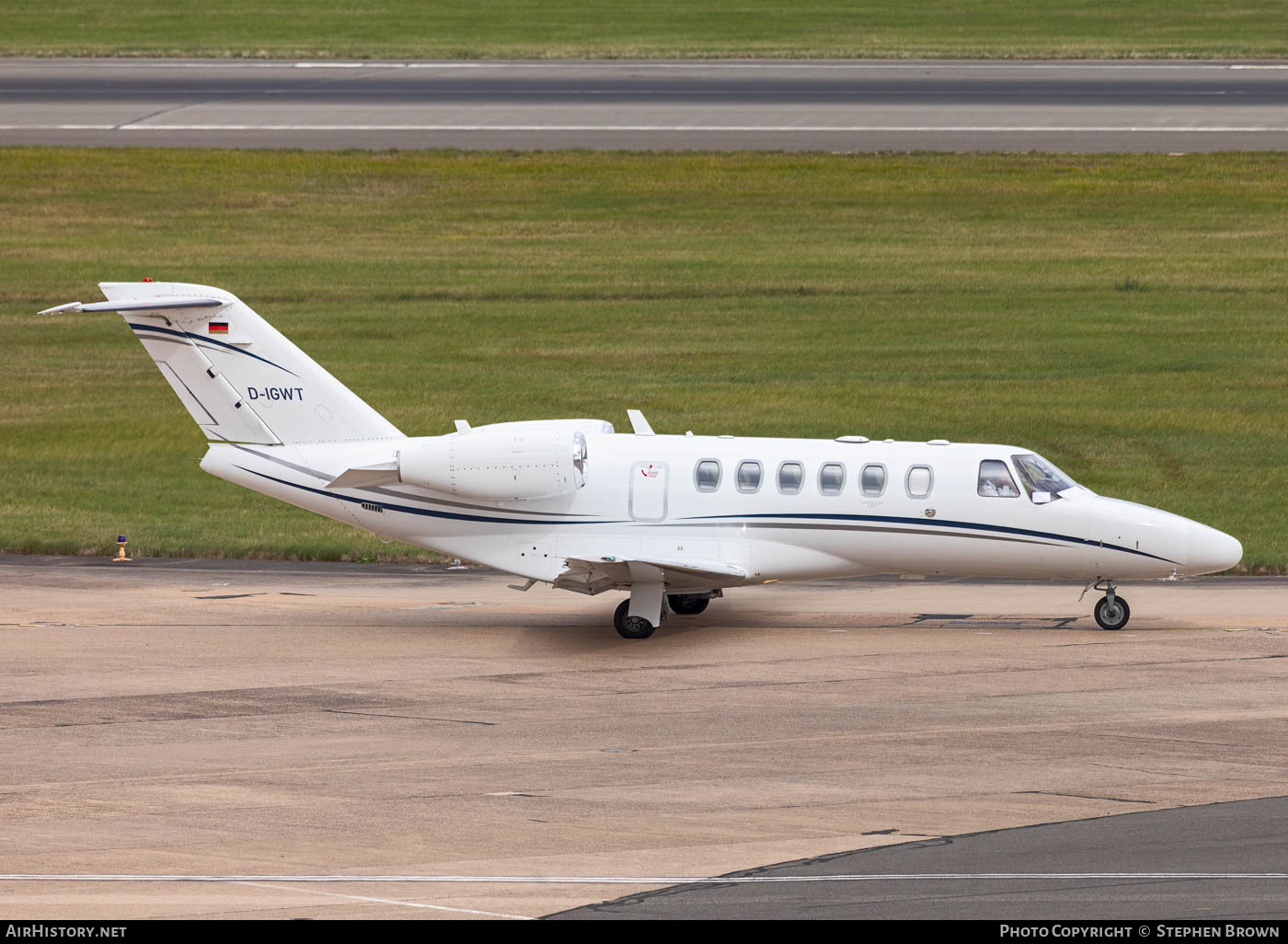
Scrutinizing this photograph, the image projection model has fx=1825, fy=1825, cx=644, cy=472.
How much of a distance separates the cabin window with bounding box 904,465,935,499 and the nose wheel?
2.97 meters

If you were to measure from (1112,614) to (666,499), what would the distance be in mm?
6424

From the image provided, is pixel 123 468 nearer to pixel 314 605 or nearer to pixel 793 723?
pixel 314 605

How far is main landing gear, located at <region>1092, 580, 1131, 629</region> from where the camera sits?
25.4 metres

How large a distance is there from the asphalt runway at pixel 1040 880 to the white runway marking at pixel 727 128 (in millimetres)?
42782

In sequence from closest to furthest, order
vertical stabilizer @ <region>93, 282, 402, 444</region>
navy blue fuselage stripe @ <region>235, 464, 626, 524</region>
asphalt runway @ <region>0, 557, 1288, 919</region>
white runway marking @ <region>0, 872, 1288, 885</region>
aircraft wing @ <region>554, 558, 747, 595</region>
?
white runway marking @ <region>0, 872, 1288, 885</region>
asphalt runway @ <region>0, 557, 1288, 919</region>
aircraft wing @ <region>554, 558, 747, 595</region>
navy blue fuselage stripe @ <region>235, 464, 626, 524</region>
vertical stabilizer @ <region>93, 282, 402, 444</region>

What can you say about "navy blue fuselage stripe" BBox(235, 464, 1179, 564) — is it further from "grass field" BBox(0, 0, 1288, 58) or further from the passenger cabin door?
"grass field" BBox(0, 0, 1288, 58)

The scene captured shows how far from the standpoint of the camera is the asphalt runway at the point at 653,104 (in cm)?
5641

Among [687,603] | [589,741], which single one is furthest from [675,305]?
[589,741]

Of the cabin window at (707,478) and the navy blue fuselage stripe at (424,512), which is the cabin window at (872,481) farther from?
the navy blue fuselage stripe at (424,512)

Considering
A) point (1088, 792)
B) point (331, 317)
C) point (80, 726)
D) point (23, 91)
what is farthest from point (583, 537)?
point (23, 91)

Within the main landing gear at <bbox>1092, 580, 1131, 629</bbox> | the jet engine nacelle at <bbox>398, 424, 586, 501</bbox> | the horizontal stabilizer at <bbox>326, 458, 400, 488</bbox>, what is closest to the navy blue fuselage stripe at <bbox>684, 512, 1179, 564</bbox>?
the main landing gear at <bbox>1092, 580, 1131, 629</bbox>

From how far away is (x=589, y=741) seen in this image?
19641mm

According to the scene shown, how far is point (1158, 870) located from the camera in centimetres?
1491
